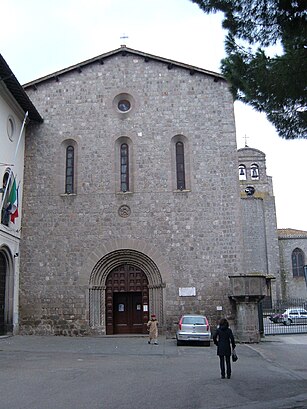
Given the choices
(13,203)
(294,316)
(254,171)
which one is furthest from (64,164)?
(254,171)

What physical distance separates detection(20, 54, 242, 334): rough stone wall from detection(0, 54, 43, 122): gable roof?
2.68 ft

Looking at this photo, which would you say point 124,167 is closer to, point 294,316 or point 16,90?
point 16,90

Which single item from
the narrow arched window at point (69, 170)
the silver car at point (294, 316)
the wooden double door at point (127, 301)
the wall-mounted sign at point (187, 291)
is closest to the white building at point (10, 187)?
the narrow arched window at point (69, 170)

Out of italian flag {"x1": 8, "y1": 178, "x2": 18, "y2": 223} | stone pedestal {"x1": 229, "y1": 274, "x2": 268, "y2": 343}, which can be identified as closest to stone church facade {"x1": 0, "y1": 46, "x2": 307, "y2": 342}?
stone pedestal {"x1": 229, "y1": 274, "x2": 268, "y2": 343}

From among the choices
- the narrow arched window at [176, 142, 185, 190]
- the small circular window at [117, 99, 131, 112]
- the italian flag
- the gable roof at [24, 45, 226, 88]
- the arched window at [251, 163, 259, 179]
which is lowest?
the italian flag

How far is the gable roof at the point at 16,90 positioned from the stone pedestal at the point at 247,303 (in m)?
11.3

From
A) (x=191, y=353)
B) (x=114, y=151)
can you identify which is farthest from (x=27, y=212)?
(x=191, y=353)

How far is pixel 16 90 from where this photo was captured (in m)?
19.6

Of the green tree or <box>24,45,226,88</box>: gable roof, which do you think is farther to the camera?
<box>24,45,226,88</box>: gable roof

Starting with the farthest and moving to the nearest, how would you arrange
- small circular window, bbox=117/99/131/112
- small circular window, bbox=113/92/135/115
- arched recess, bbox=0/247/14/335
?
small circular window, bbox=117/99/131/112 < small circular window, bbox=113/92/135/115 < arched recess, bbox=0/247/14/335

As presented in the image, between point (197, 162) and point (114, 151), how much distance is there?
12.3 ft

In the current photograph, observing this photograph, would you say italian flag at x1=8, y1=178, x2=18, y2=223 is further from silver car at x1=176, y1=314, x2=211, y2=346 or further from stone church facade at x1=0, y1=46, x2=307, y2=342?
silver car at x1=176, y1=314, x2=211, y2=346

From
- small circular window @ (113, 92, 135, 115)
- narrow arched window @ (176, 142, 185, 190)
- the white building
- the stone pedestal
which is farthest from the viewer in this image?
small circular window @ (113, 92, 135, 115)

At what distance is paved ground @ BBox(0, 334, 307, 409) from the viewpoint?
779 cm
